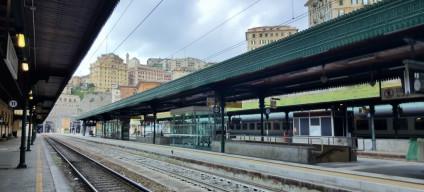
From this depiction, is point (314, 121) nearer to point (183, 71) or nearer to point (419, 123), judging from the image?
point (419, 123)

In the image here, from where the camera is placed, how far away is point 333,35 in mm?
10039

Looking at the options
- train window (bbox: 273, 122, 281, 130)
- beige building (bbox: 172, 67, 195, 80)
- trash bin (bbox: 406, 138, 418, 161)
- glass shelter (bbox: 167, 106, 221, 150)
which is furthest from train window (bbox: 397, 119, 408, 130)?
beige building (bbox: 172, 67, 195, 80)

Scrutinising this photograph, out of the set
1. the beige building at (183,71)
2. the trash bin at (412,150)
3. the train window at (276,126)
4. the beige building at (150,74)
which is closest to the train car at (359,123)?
the train window at (276,126)

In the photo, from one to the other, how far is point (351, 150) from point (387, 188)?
7344 millimetres

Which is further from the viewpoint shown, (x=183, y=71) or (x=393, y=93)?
(x=183, y=71)

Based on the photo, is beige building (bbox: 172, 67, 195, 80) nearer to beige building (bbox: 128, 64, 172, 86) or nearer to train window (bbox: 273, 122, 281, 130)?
train window (bbox: 273, 122, 281, 130)

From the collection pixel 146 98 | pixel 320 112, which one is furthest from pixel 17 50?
pixel 320 112

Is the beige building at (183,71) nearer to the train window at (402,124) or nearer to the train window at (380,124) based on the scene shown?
the train window at (380,124)

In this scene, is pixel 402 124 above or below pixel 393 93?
below

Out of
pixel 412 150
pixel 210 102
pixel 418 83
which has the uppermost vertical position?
pixel 210 102

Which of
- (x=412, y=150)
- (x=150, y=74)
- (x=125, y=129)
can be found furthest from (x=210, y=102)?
(x=150, y=74)

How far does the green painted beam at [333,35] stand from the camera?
7.91 meters

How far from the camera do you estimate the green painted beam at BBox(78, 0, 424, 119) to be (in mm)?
7908

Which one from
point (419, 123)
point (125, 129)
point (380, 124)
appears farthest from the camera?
point (125, 129)
